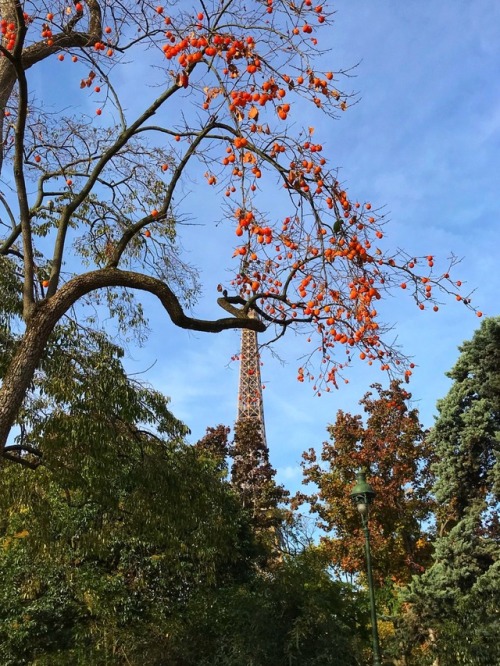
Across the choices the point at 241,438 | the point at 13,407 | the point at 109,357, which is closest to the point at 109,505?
the point at 109,357

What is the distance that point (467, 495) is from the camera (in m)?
12.2

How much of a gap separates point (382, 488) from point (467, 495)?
2944 millimetres

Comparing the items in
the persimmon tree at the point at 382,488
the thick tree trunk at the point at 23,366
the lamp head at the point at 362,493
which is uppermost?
the persimmon tree at the point at 382,488

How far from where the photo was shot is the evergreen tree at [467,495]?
10.9 m

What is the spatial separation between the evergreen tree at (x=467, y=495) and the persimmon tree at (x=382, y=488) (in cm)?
190

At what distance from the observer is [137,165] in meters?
6.64

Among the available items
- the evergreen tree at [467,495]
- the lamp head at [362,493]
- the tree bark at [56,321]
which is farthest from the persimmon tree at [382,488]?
the tree bark at [56,321]

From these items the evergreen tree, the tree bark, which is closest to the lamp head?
the evergreen tree

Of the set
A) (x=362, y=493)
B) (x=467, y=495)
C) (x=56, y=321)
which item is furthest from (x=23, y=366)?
(x=467, y=495)

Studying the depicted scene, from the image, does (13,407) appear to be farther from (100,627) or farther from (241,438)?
(241,438)

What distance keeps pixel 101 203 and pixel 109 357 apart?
174cm

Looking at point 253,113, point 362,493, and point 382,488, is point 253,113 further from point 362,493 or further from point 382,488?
point 382,488

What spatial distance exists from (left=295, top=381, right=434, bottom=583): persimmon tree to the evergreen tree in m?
1.90

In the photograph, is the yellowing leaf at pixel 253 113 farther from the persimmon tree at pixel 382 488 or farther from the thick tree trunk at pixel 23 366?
the persimmon tree at pixel 382 488
